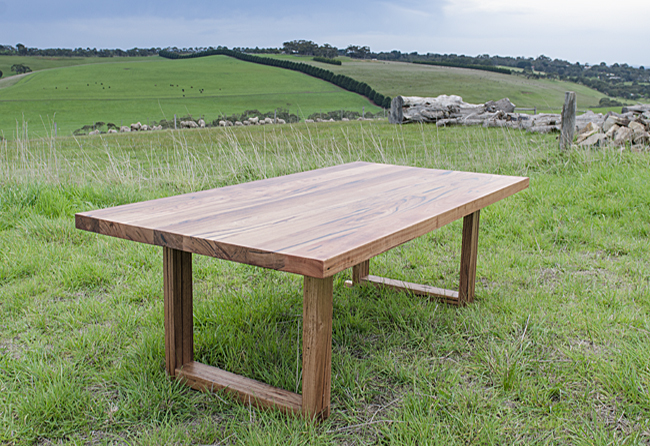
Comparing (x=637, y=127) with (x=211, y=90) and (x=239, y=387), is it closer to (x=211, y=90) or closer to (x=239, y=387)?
(x=239, y=387)

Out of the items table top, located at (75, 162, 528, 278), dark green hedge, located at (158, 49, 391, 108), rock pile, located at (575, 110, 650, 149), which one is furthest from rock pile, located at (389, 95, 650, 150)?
dark green hedge, located at (158, 49, 391, 108)

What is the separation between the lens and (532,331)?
1879mm

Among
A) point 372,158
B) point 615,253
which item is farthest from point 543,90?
point 615,253

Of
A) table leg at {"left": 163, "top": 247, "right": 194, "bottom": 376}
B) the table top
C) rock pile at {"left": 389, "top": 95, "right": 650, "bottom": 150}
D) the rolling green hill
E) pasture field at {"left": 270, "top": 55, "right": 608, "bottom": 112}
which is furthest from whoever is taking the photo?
pasture field at {"left": 270, "top": 55, "right": 608, "bottom": 112}

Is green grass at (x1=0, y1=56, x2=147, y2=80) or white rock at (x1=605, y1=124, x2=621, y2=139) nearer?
white rock at (x1=605, y1=124, x2=621, y2=139)

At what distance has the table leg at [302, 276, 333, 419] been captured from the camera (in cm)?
125

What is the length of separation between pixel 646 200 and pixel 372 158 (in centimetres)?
341

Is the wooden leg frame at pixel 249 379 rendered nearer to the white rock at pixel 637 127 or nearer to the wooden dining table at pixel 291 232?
the wooden dining table at pixel 291 232

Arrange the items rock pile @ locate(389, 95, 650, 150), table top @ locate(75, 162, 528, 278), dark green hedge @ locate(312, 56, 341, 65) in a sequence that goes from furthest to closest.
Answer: dark green hedge @ locate(312, 56, 341, 65), rock pile @ locate(389, 95, 650, 150), table top @ locate(75, 162, 528, 278)

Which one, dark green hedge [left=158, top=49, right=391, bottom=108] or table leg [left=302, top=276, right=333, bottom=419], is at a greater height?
dark green hedge [left=158, top=49, right=391, bottom=108]

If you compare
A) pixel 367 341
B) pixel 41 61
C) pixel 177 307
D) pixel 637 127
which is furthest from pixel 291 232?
pixel 41 61

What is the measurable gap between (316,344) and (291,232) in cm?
31

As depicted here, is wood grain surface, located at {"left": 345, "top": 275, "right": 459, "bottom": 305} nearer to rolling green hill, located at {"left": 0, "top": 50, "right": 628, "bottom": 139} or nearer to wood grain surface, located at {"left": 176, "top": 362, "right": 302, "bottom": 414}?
wood grain surface, located at {"left": 176, "top": 362, "right": 302, "bottom": 414}

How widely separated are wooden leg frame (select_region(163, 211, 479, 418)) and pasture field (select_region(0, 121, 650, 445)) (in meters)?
0.04
